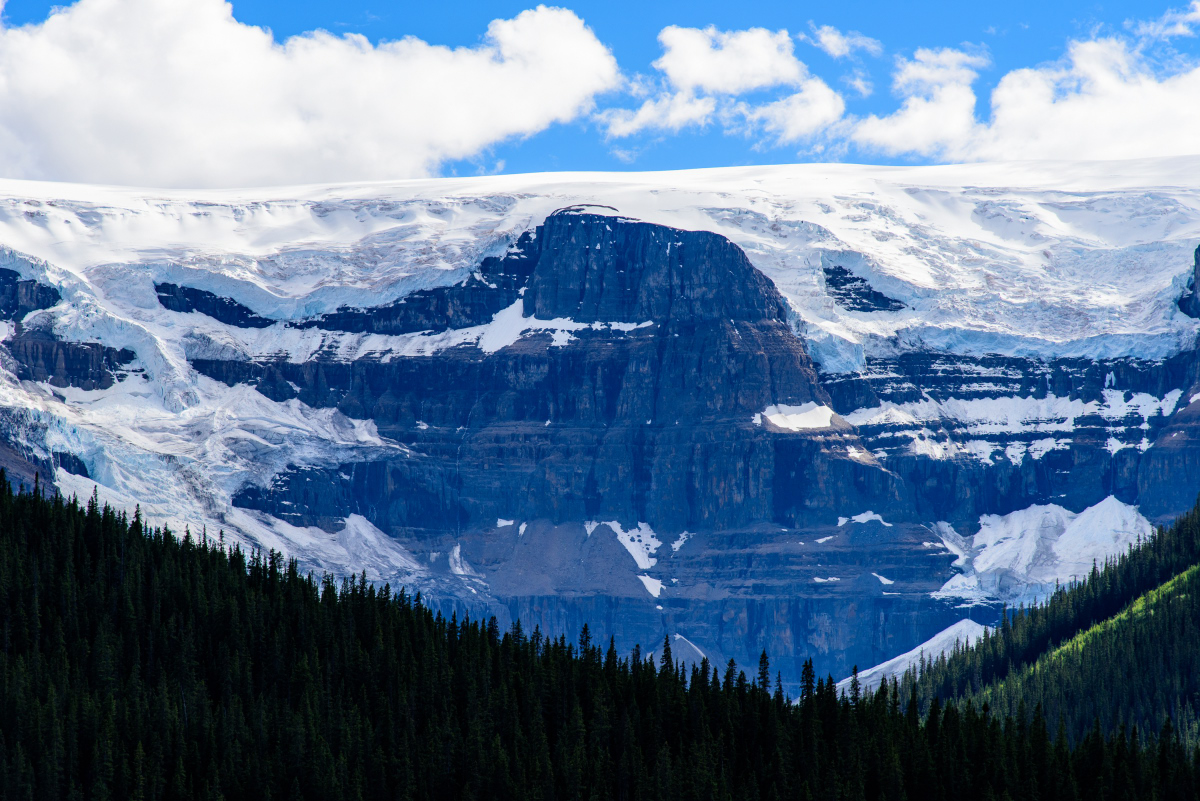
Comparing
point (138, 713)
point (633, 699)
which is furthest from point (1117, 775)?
point (138, 713)

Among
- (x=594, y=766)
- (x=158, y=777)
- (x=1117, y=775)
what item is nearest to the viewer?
(x=158, y=777)

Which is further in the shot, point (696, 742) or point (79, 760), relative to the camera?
point (696, 742)

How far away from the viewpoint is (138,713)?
585ft

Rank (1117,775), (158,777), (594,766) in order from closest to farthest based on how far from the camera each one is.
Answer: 1. (158,777)
2. (594,766)
3. (1117,775)

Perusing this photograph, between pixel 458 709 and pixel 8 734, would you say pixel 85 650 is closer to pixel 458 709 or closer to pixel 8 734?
pixel 8 734

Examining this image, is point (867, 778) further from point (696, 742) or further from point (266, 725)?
point (266, 725)

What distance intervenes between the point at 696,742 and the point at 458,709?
1022 inches

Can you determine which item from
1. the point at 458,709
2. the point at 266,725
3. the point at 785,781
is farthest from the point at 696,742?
the point at 266,725

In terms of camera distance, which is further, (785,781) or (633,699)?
(633,699)

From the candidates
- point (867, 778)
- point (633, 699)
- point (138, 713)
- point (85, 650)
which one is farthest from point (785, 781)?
point (85, 650)

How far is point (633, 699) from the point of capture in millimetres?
197875

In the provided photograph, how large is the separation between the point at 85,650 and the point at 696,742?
63.5 metres

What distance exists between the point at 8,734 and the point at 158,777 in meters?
16.7

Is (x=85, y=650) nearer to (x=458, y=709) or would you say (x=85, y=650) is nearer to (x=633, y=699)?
(x=458, y=709)
